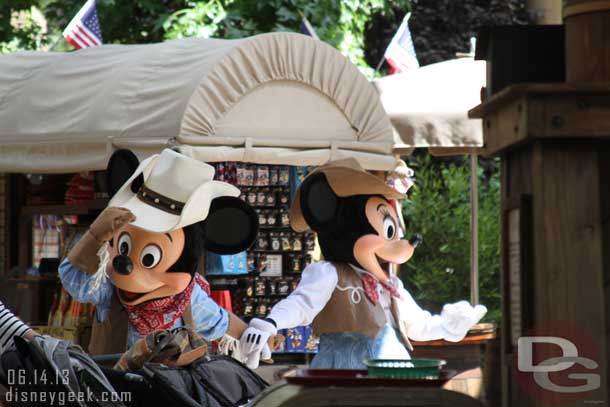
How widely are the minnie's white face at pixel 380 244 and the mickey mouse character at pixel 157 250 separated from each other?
0.58 m

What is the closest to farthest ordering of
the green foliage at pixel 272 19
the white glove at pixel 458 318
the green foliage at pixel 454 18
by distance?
the white glove at pixel 458 318
the green foliage at pixel 272 19
the green foliage at pixel 454 18

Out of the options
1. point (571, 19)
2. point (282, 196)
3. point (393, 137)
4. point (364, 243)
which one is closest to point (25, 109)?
point (282, 196)

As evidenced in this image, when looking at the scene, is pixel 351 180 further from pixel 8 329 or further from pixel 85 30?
pixel 85 30

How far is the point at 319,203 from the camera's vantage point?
20.6 ft

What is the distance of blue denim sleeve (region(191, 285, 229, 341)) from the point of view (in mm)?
5816

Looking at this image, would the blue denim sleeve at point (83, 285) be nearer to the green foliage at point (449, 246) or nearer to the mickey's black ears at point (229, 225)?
the mickey's black ears at point (229, 225)

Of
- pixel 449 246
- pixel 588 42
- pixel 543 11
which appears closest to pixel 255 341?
pixel 588 42

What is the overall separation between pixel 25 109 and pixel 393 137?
2.81 m

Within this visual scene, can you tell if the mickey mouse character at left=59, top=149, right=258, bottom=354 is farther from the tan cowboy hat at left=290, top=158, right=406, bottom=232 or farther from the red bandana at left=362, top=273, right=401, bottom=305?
the red bandana at left=362, top=273, right=401, bottom=305

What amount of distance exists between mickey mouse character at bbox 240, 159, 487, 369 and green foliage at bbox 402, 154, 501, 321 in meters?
6.47

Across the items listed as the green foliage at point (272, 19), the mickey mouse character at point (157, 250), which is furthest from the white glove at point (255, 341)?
the green foliage at point (272, 19)

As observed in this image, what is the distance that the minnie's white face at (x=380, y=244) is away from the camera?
6152 mm

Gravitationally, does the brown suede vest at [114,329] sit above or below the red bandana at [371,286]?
below

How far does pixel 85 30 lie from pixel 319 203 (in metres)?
6.17
